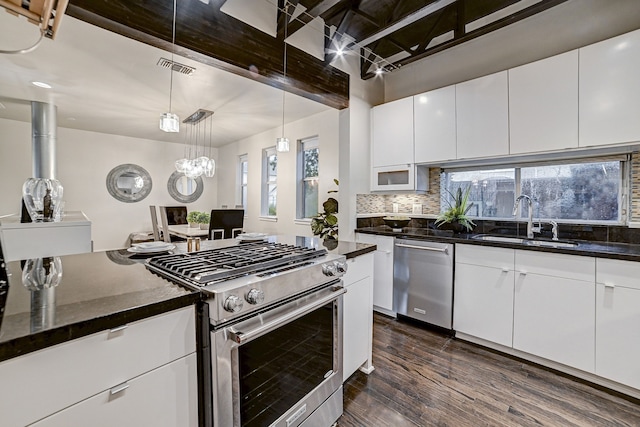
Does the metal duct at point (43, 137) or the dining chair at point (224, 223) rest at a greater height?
the metal duct at point (43, 137)

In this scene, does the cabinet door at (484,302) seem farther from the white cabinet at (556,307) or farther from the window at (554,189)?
the window at (554,189)

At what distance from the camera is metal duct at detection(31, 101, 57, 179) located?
3799mm

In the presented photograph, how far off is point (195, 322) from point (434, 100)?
3.00 meters

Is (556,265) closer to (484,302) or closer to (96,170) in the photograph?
(484,302)

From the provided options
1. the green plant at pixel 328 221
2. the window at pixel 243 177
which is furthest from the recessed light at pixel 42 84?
the green plant at pixel 328 221

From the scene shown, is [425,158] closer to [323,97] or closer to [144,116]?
[323,97]

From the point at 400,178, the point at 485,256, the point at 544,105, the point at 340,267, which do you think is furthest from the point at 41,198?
the point at 544,105

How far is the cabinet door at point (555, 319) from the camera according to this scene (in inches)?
76.2

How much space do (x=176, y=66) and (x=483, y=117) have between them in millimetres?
3024

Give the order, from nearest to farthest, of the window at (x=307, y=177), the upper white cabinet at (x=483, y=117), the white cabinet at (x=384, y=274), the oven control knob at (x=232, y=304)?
1. the oven control knob at (x=232, y=304)
2. the upper white cabinet at (x=483, y=117)
3. the white cabinet at (x=384, y=274)
4. the window at (x=307, y=177)

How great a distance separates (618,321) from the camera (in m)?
1.82

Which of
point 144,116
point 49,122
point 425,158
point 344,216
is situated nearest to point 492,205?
point 425,158

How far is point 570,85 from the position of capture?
2178 millimetres

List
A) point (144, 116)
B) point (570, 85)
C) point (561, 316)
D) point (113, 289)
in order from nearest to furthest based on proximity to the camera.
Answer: point (113, 289)
point (561, 316)
point (570, 85)
point (144, 116)
